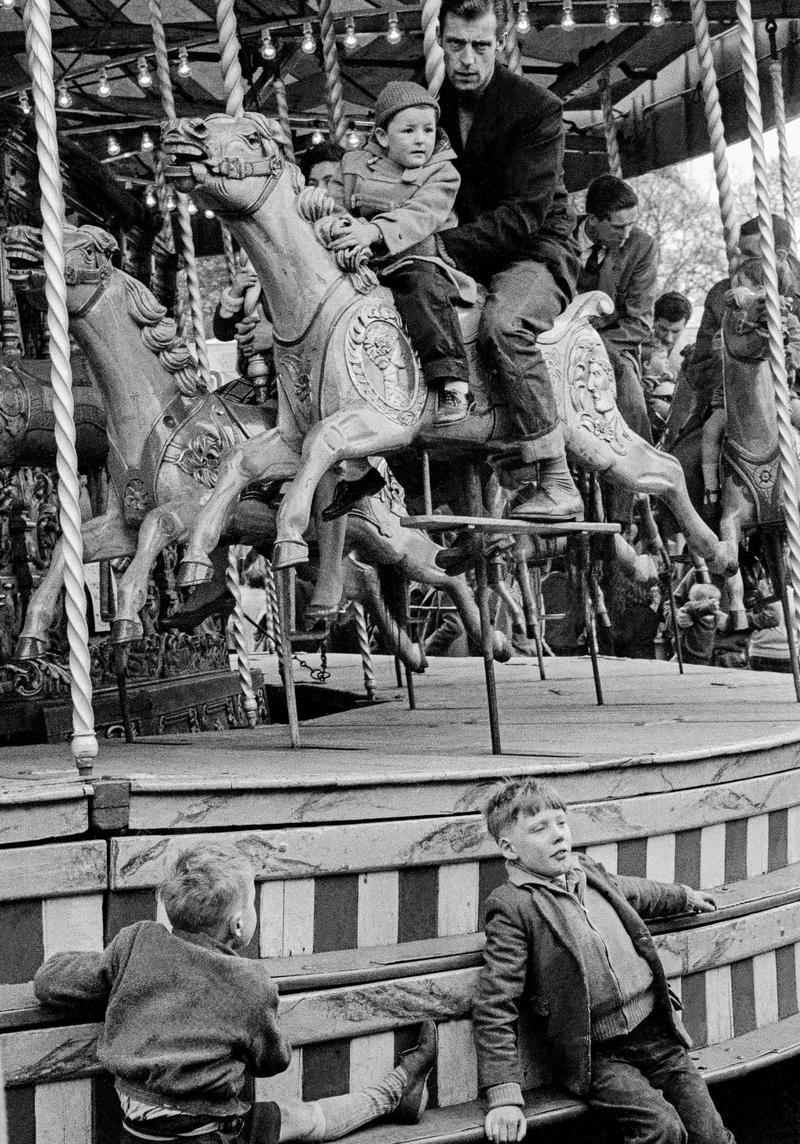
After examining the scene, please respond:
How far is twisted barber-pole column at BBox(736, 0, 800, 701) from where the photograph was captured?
6293 millimetres

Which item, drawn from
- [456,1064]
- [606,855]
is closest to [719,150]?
[606,855]

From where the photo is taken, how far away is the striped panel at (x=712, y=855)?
15.7ft

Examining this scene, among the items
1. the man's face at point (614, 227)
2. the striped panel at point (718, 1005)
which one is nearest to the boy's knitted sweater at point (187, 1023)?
the striped panel at point (718, 1005)

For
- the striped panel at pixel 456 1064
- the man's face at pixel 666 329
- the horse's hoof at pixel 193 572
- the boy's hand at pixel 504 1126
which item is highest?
the man's face at pixel 666 329

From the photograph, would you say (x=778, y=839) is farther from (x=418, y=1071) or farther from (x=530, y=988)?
(x=418, y=1071)

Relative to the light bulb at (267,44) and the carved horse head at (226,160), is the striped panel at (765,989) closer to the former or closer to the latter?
the carved horse head at (226,160)

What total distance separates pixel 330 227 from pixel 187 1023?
10.8 feet

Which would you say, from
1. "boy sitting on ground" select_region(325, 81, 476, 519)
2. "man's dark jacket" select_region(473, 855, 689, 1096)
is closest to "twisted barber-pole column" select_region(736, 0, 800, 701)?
"boy sitting on ground" select_region(325, 81, 476, 519)

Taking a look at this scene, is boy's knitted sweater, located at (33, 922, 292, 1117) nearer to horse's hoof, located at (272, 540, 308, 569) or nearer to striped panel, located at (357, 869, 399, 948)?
striped panel, located at (357, 869, 399, 948)

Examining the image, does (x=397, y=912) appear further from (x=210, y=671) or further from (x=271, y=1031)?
(x=210, y=671)

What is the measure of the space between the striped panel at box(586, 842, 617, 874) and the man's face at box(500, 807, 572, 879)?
1.59 feet

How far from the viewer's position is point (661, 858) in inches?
183

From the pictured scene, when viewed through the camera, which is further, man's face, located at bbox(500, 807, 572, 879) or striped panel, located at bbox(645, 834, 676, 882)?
striped panel, located at bbox(645, 834, 676, 882)

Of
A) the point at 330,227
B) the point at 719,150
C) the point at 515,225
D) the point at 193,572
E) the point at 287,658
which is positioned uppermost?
the point at 719,150
